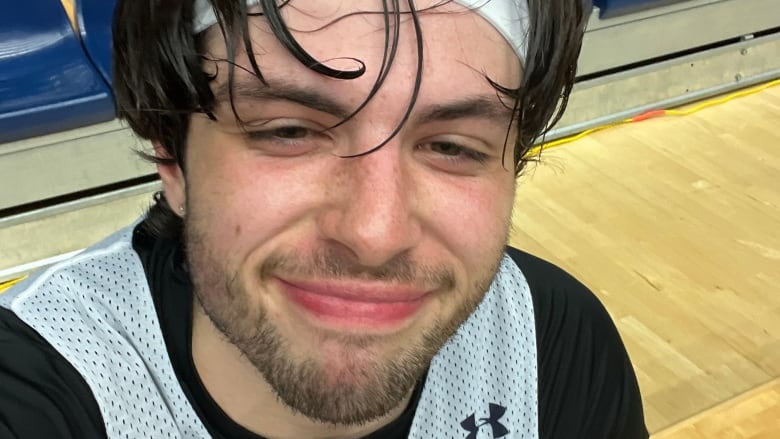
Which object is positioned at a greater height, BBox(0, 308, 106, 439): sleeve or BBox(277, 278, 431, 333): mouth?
BBox(277, 278, 431, 333): mouth

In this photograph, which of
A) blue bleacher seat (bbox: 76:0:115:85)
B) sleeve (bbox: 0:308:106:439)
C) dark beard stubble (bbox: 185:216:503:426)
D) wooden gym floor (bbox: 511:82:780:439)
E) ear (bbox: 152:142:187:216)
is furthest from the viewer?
blue bleacher seat (bbox: 76:0:115:85)

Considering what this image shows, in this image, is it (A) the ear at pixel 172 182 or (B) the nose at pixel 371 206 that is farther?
(A) the ear at pixel 172 182

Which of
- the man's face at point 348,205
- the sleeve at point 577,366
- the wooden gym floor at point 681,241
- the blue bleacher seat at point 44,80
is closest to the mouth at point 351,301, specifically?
the man's face at point 348,205

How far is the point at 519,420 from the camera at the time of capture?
904 mm

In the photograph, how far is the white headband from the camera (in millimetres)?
763

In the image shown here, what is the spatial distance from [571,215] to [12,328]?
1937 mm

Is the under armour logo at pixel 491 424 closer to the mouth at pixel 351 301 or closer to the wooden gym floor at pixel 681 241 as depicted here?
the mouth at pixel 351 301

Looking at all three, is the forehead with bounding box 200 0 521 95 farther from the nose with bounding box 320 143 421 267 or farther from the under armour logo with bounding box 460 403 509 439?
the under armour logo with bounding box 460 403 509 439

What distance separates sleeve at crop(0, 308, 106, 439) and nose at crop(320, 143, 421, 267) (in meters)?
0.27

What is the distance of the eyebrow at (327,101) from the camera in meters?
0.73

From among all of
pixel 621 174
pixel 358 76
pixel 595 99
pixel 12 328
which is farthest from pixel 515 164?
pixel 595 99

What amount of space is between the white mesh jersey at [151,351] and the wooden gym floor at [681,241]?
22.4 inches

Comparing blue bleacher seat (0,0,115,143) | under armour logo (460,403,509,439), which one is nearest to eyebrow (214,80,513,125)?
under armour logo (460,403,509,439)

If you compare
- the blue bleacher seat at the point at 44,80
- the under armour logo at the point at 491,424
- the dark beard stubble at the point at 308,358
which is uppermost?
the dark beard stubble at the point at 308,358
